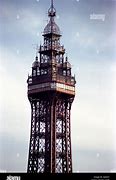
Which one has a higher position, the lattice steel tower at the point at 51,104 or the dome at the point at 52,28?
the dome at the point at 52,28

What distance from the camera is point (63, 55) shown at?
2.95 meters

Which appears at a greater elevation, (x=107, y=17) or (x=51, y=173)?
(x=107, y=17)

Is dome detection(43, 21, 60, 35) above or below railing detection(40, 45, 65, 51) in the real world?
above

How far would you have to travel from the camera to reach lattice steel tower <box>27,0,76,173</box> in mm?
2924

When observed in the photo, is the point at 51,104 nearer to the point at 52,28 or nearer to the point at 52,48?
the point at 52,48

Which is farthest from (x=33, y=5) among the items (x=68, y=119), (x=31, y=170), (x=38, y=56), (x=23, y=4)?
(x=31, y=170)

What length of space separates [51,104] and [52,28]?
0.46 metres

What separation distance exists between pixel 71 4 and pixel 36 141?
85 centimetres

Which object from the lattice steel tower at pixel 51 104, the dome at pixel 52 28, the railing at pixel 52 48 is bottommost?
the lattice steel tower at pixel 51 104

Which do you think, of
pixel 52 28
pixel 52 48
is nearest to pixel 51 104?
pixel 52 48

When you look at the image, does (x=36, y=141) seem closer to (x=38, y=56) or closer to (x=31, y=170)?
(x=31, y=170)

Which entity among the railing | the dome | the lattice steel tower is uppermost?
the dome

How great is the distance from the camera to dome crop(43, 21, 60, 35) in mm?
2930

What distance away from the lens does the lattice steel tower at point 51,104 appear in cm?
292
